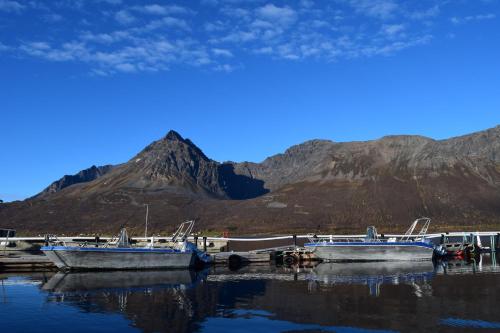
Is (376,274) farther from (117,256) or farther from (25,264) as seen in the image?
(25,264)

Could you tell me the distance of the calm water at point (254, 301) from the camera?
24.1m

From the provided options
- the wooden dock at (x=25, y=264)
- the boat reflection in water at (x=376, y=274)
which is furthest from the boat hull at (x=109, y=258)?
the boat reflection in water at (x=376, y=274)

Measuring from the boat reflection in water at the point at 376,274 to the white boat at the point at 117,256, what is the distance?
12859mm

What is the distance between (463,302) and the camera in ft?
96.5

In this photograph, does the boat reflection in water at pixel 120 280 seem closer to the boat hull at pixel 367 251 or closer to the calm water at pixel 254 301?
the calm water at pixel 254 301

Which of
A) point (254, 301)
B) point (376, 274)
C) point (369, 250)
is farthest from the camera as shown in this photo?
point (369, 250)

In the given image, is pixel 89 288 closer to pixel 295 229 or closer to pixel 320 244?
pixel 320 244

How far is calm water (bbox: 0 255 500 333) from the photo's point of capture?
24062mm

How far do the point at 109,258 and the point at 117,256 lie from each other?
0.70 m

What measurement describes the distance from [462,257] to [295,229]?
13612cm

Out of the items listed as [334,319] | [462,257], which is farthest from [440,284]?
[462,257]

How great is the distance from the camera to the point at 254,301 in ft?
102

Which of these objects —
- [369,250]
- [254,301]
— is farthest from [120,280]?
[369,250]

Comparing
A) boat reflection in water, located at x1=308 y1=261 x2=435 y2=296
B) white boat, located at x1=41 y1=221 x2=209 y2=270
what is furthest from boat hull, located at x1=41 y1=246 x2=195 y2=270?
boat reflection in water, located at x1=308 y1=261 x2=435 y2=296
